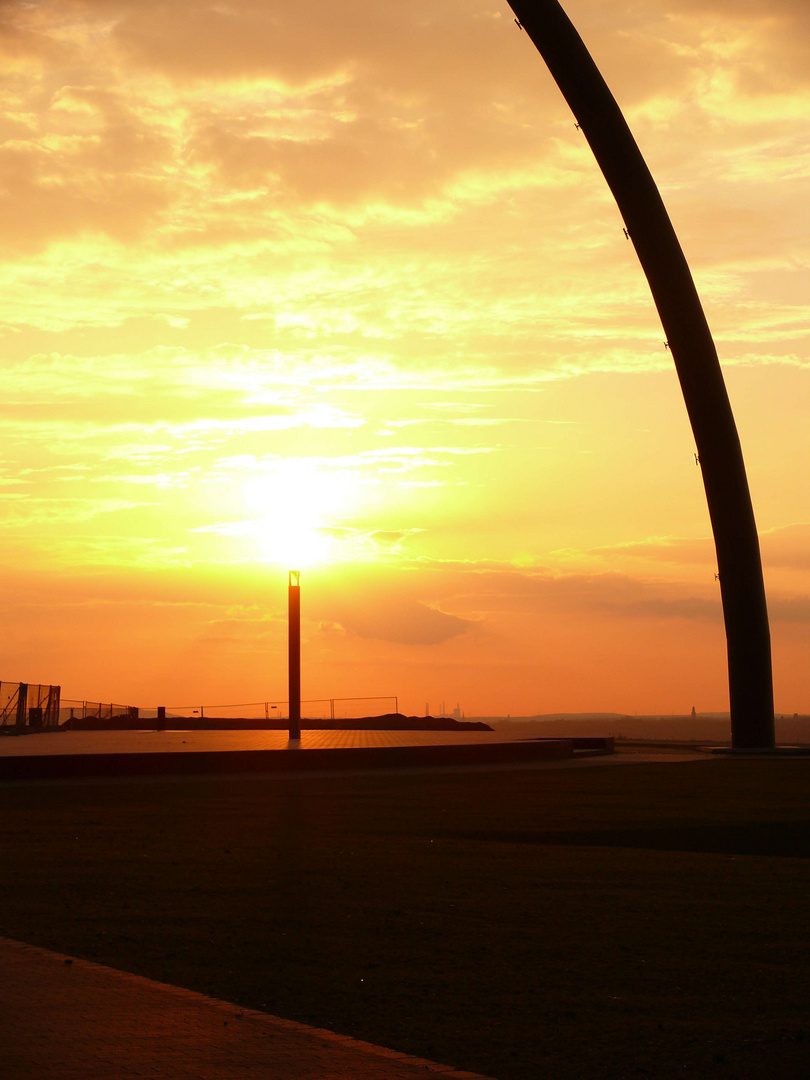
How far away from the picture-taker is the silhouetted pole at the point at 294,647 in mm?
31016

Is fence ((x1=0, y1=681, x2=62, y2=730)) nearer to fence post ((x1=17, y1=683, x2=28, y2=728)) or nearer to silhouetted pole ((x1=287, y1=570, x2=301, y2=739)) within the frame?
fence post ((x1=17, y1=683, x2=28, y2=728))

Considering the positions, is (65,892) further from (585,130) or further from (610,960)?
(585,130)

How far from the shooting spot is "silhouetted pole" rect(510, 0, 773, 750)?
27.0 m

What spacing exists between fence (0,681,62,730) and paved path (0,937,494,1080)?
35.4 m

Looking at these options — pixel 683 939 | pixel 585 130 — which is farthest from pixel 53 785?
pixel 585 130

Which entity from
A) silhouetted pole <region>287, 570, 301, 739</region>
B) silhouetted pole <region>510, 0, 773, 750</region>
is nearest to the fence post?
silhouetted pole <region>287, 570, 301, 739</region>

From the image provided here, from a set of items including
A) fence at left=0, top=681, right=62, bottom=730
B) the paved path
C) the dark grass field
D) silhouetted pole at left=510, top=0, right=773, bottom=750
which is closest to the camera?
the paved path

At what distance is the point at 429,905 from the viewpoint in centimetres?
807

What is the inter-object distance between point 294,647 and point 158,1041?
26620mm

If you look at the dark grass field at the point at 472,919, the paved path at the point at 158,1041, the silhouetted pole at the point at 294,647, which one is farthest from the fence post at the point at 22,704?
the paved path at the point at 158,1041

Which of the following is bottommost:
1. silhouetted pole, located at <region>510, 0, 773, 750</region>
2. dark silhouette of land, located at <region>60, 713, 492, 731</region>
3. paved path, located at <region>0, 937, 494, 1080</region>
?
paved path, located at <region>0, 937, 494, 1080</region>

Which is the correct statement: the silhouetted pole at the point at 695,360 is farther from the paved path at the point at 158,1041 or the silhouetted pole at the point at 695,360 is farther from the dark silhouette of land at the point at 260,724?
the paved path at the point at 158,1041

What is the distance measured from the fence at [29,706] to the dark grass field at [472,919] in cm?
2599

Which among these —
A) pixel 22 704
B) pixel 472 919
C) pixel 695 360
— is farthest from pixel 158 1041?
pixel 22 704
